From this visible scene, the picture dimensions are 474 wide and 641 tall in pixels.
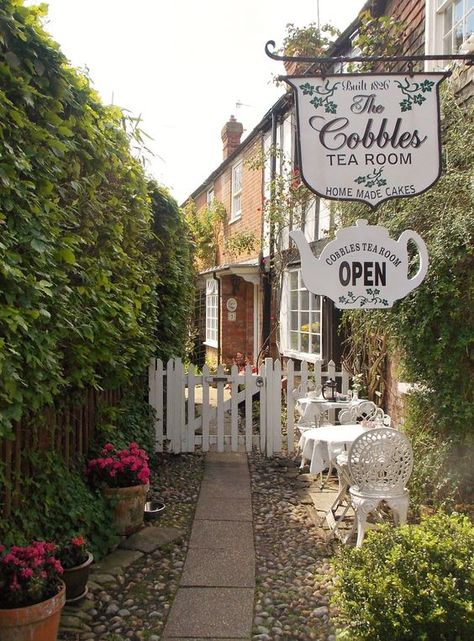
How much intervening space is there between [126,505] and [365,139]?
10.6 feet

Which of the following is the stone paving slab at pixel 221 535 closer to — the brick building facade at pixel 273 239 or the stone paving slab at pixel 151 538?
the stone paving slab at pixel 151 538

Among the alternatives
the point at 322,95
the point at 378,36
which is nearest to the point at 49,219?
the point at 322,95

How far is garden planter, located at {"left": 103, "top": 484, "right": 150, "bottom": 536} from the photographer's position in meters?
4.75

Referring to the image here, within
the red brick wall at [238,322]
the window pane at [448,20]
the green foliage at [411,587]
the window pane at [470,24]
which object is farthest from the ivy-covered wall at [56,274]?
the red brick wall at [238,322]

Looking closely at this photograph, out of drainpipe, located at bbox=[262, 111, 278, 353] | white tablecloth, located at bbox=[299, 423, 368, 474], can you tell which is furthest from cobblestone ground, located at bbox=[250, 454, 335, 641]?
drainpipe, located at bbox=[262, 111, 278, 353]

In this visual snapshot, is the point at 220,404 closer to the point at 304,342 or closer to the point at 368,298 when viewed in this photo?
the point at 304,342

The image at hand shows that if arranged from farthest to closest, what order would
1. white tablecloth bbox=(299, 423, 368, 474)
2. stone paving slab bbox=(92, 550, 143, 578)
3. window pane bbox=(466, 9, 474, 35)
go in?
window pane bbox=(466, 9, 474, 35) → white tablecloth bbox=(299, 423, 368, 474) → stone paving slab bbox=(92, 550, 143, 578)

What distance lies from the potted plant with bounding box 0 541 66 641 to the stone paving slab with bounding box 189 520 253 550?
175cm

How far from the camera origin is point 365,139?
11.7ft

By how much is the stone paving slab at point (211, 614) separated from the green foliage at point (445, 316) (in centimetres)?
207

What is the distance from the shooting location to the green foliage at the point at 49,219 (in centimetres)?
286

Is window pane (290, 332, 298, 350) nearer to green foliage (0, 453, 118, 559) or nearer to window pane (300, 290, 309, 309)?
window pane (300, 290, 309, 309)

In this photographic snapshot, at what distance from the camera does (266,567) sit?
4426mm

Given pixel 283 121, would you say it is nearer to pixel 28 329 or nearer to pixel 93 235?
pixel 93 235
